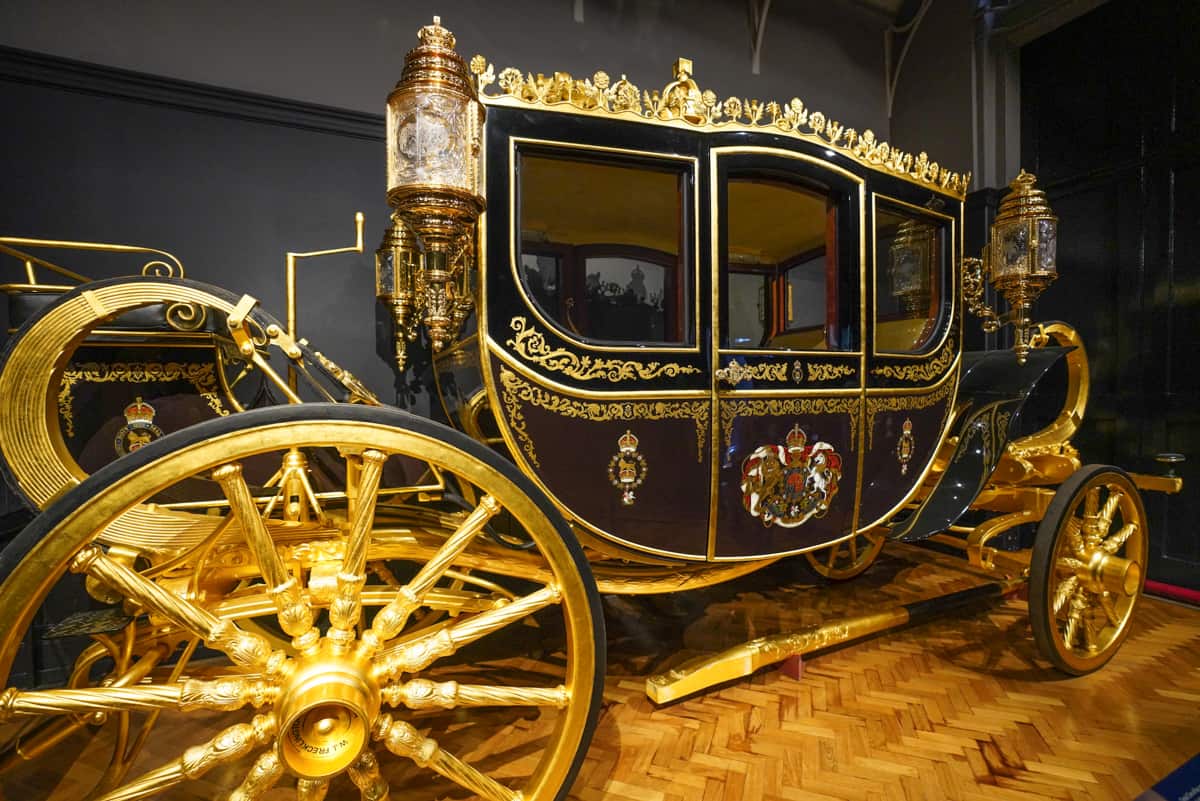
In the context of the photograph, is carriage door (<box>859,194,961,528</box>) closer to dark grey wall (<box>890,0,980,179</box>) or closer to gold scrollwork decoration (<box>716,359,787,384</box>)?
gold scrollwork decoration (<box>716,359,787,384</box>)

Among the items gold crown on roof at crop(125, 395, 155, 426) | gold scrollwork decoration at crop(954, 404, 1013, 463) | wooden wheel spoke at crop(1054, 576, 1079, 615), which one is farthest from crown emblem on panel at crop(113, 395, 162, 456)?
wooden wheel spoke at crop(1054, 576, 1079, 615)

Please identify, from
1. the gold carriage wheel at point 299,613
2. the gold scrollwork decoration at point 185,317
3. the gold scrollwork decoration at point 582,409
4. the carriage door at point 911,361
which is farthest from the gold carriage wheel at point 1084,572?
the gold scrollwork decoration at point 185,317

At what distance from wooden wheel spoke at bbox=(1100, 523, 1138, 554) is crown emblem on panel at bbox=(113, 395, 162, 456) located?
3007mm

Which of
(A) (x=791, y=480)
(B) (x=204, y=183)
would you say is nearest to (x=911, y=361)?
(A) (x=791, y=480)

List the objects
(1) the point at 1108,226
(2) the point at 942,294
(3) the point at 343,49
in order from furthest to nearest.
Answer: (1) the point at 1108,226 → (3) the point at 343,49 → (2) the point at 942,294

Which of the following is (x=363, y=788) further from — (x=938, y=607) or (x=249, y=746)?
(x=938, y=607)

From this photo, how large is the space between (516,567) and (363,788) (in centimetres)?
48

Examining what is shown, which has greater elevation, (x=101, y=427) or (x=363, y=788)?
(x=101, y=427)

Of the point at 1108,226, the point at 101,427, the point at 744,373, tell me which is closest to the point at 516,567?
the point at 744,373

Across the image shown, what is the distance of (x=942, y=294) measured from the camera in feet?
6.03

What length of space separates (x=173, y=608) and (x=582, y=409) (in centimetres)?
82

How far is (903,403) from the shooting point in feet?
5.67

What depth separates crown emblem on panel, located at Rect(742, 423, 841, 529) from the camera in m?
1.49

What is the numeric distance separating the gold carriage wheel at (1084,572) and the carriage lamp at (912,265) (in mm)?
744
